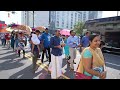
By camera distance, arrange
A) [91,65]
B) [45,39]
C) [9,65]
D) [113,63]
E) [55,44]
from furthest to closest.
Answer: [113,63], [45,39], [9,65], [55,44], [91,65]

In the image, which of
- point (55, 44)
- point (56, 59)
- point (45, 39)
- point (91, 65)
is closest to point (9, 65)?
point (45, 39)

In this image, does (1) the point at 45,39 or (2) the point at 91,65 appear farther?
(1) the point at 45,39

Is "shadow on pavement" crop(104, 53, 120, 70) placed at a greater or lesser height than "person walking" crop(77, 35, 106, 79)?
lesser

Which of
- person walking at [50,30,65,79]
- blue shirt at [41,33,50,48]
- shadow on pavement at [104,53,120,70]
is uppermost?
blue shirt at [41,33,50,48]

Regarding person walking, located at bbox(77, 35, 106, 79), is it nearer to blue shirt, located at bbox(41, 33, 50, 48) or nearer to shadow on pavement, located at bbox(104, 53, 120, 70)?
blue shirt, located at bbox(41, 33, 50, 48)

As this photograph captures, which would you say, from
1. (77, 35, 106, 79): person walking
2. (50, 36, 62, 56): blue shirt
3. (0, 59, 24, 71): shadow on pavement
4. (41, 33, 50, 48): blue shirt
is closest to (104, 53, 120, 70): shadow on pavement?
(41, 33, 50, 48): blue shirt

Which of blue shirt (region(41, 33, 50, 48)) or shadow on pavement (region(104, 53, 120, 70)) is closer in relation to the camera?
blue shirt (region(41, 33, 50, 48))

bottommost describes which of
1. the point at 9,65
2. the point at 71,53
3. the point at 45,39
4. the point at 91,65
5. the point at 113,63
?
the point at 113,63

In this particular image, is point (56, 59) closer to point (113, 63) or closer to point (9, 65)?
point (9, 65)

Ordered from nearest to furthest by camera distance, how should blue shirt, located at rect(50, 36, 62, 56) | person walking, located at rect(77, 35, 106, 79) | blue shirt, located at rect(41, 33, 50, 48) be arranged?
person walking, located at rect(77, 35, 106, 79), blue shirt, located at rect(50, 36, 62, 56), blue shirt, located at rect(41, 33, 50, 48)

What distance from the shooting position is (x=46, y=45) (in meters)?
10.4

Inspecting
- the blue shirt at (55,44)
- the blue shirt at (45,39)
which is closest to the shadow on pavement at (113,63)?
the blue shirt at (45,39)
